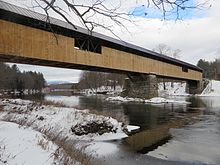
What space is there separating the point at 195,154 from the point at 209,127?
5.96 meters

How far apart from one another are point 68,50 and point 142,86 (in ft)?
61.7

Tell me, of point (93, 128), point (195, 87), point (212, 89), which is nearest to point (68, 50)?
point (93, 128)

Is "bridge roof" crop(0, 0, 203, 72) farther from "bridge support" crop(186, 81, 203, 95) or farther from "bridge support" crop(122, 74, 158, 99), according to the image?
"bridge support" crop(186, 81, 203, 95)

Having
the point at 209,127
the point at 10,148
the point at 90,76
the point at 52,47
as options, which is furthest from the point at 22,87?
the point at 10,148

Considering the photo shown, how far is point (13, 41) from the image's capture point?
1752 centimetres

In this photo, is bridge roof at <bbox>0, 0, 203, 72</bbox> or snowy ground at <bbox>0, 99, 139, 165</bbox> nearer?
snowy ground at <bbox>0, 99, 139, 165</bbox>

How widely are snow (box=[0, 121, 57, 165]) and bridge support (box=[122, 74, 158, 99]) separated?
32023mm

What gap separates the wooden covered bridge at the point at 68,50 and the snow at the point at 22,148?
9.02 feet

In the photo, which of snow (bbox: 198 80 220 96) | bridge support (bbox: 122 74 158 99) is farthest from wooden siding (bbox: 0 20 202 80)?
snow (bbox: 198 80 220 96)

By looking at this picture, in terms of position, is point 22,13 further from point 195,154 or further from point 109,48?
point 195,154

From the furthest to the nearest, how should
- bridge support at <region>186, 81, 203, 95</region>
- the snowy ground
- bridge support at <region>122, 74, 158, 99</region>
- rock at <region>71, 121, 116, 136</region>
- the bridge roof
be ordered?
bridge support at <region>186, 81, 203, 95</region> < bridge support at <region>122, 74, 158, 99</region> < the bridge roof < rock at <region>71, 121, 116, 136</region> < the snowy ground

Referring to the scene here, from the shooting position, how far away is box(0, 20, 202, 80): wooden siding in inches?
683

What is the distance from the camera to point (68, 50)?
22141 millimetres

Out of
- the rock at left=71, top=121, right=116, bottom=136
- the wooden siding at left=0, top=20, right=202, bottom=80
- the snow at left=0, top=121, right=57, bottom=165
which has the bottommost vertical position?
the rock at left=71, top=121, right=116, bottom=136
